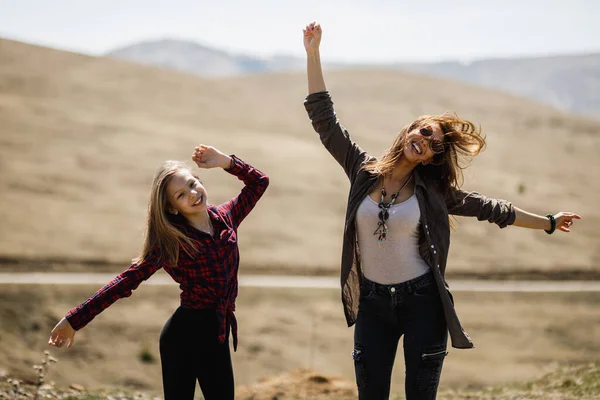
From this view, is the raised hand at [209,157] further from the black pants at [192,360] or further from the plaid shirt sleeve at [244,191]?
the black pants at [192,360]

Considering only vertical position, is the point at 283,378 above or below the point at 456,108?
below

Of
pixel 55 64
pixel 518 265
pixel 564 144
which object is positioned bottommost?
pixel 518 265

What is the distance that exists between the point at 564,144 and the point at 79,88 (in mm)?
31168

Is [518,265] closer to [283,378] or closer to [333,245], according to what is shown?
[333,245]

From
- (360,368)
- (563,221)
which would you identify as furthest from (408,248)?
(563,221)

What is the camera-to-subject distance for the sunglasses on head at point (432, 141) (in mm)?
3533

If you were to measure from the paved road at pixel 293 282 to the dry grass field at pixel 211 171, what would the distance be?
2.82ft

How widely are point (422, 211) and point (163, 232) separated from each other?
132 cm

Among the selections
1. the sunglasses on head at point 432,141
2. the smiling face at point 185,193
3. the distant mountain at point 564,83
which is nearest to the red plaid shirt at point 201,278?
the smiling face at point 185,193

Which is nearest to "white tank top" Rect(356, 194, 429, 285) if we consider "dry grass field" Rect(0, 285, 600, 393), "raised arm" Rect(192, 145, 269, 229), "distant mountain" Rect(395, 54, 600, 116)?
"raised arm" Rect(192, 145, 269, 229)

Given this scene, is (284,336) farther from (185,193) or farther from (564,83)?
(564,83)

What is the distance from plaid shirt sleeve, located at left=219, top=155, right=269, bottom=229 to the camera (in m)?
3.77

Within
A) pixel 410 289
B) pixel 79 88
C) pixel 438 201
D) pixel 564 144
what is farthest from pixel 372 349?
pixel 564 144

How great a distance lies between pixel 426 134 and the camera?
11.6ft
